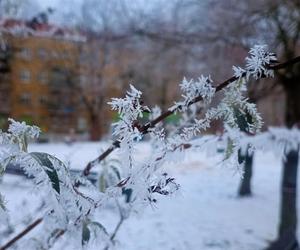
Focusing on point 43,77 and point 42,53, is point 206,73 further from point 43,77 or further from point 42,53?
point 43,77

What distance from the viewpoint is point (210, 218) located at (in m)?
6.05

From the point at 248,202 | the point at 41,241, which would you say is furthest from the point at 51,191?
the point at 248,202

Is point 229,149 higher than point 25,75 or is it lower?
lower

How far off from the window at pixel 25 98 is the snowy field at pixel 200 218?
22.5 meters

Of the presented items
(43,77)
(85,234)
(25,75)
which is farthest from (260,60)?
(25,75)

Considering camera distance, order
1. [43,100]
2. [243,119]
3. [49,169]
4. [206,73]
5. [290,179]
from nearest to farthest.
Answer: [49,169], [243,119], [290,179], [206,73], [43,100]

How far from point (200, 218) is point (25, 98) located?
25943 mm

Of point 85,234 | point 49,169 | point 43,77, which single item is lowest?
point 85,234

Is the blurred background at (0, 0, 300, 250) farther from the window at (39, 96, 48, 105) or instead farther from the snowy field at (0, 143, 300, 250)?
the window at (39, 96, 48, 105)

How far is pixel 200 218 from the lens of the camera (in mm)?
5973

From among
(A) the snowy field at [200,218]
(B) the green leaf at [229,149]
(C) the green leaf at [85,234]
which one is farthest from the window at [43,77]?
(B) the green leaf at [229,149]

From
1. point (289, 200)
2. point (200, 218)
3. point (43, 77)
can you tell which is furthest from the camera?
point (43, 77)

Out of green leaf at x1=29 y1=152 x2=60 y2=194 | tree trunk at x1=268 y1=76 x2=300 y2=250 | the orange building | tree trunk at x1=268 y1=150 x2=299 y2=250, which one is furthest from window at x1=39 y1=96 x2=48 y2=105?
green leaf at x1=29 y1=152 x2=60 y2=194

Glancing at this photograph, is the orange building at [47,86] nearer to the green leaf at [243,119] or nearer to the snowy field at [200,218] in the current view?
the snowy field at [200,218]
